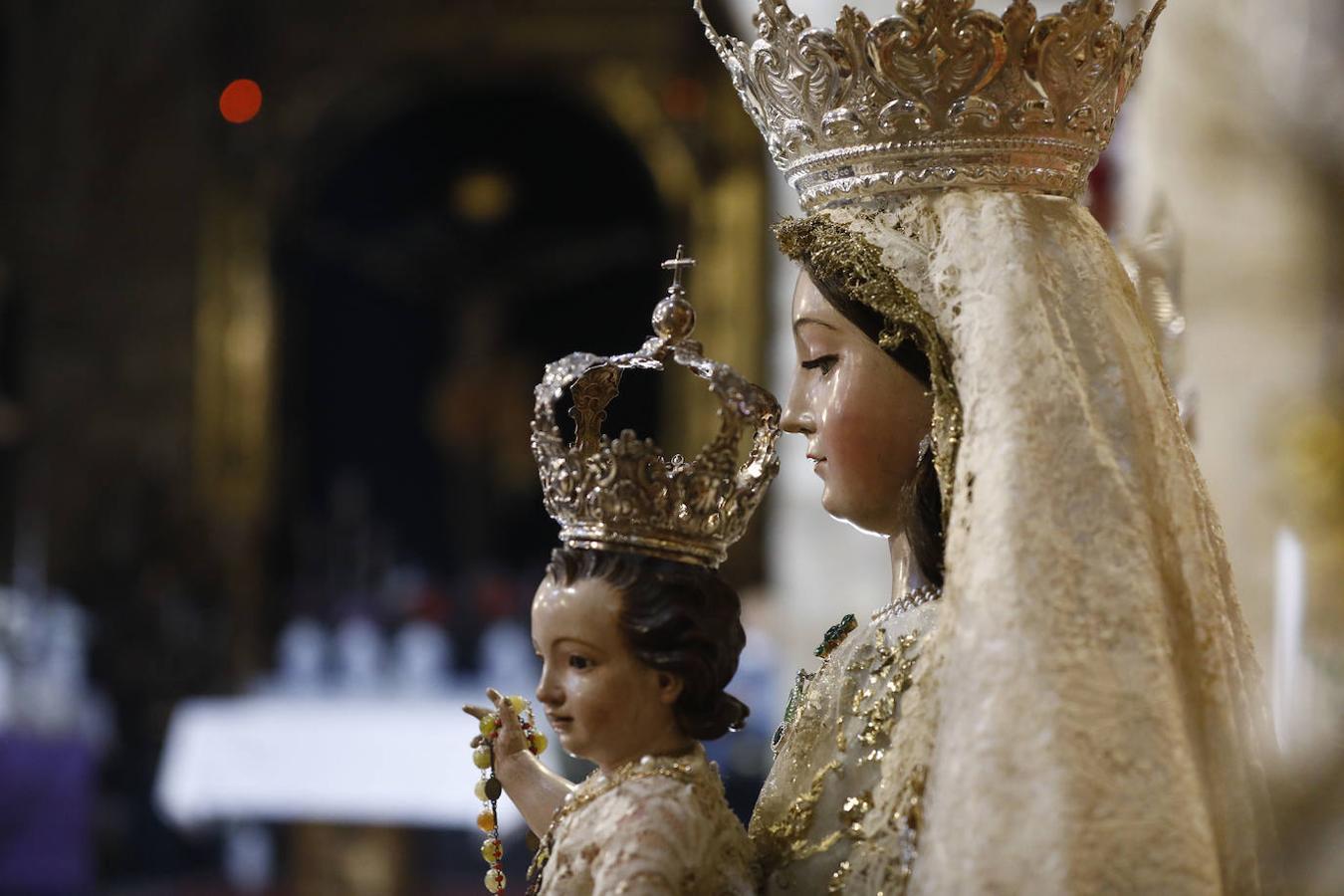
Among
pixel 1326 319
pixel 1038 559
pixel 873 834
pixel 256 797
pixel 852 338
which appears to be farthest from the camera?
pixel 256 797

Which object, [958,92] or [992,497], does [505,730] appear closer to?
[992,497]

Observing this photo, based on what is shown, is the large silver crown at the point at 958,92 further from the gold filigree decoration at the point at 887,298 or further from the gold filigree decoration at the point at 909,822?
the gold filigree decoration at the point at 909,822

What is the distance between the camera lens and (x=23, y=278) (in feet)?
39.1

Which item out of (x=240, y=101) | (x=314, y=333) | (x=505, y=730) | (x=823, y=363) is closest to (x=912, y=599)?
(x=823, y=363)

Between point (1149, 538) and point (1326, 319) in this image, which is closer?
point (1149, 538)

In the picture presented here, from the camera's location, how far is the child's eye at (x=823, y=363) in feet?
7.61

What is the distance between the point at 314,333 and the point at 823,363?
35.2 feet

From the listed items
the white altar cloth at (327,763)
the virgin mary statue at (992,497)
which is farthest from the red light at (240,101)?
the virgin mary statue at (992,497)

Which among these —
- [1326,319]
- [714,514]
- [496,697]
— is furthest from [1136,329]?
[1326,319]

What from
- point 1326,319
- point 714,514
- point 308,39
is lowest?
point 714,514

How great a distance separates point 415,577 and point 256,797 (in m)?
5.22

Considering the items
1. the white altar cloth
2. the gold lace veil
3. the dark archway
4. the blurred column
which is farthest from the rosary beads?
the dark archway

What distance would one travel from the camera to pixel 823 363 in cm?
233

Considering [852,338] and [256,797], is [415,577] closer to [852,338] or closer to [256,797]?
[256,797]
